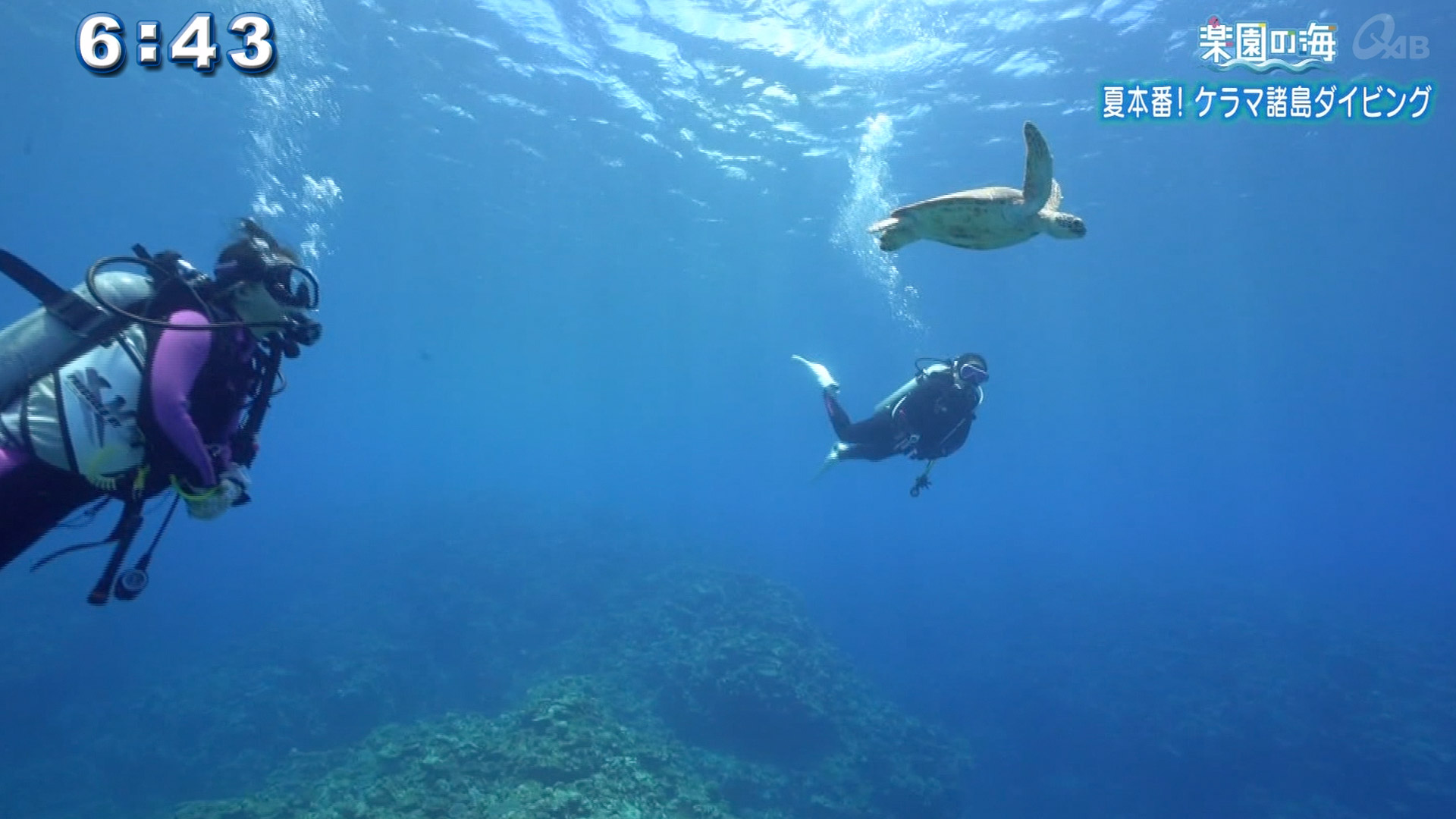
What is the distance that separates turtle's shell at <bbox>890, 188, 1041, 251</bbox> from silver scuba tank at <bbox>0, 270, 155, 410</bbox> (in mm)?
3973

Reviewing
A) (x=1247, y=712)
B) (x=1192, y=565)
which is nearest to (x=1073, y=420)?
(x=1192, y=565)

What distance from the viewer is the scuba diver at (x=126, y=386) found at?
3.24 m

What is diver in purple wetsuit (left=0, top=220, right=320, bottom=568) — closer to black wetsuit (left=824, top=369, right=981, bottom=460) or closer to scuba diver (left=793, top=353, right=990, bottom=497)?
scuba diver (left=793, top=353, right=990, bottom=497)

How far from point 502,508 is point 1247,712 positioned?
29.8 metres

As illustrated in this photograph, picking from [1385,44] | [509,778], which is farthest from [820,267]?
[509,778]

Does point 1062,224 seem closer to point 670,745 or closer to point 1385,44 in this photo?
point 670,745

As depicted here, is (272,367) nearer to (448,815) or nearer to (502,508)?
(448,815)

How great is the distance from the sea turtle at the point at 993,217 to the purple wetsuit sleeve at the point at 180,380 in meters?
3.41

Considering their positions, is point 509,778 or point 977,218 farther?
point 509,778

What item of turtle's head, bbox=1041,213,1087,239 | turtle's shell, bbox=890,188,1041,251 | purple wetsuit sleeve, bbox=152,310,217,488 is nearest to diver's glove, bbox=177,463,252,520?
purple wetsuit sleeve, bbox=152,310,217,488

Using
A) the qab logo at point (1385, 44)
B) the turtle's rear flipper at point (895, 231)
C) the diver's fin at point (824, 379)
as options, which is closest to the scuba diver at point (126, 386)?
the turtle's rear flipper at point (895, 231)

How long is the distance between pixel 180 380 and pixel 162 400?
13cm

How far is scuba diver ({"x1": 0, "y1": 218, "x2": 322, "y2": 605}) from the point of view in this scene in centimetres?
324

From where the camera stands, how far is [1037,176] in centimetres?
300
